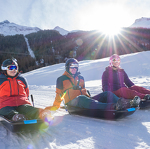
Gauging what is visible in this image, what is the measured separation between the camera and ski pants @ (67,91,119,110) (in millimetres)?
2504

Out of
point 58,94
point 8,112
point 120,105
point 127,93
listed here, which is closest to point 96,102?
point 120,105

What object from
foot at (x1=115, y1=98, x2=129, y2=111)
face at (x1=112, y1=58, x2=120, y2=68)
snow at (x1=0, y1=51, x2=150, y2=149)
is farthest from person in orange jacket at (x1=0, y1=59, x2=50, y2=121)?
face at (x1=112, y1=58, x2=120, y2=68)

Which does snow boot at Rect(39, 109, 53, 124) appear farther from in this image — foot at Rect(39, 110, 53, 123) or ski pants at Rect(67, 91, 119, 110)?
ski pants at Rect(67, 91, 119, 110)

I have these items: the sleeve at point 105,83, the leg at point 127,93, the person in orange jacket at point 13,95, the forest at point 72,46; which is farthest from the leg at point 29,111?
the forest at point 72,46

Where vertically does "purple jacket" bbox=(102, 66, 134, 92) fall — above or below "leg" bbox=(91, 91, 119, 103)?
above

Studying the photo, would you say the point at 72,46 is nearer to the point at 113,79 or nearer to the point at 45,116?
the point at 113,79

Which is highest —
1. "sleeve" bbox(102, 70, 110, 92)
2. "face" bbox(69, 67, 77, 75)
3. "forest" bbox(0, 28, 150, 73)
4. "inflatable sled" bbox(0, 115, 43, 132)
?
"forest" bbox(0, 28, 150, 73)

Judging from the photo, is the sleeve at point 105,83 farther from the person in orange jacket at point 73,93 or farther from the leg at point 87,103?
the leg at point 87,103

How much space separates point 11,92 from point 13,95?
64mm

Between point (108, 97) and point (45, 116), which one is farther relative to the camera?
point (108, 97)

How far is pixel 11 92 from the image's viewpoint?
256cm

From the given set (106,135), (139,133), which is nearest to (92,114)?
(106,135)

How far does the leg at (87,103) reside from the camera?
2.50 m

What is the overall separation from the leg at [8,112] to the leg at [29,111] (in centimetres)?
12
